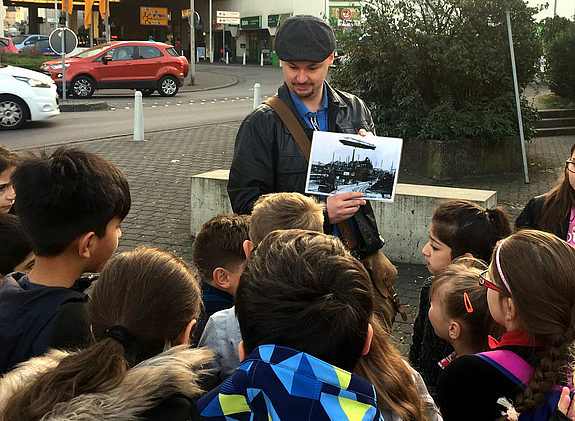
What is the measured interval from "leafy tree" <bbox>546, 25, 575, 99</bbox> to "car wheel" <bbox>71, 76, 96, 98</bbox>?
14.3 m

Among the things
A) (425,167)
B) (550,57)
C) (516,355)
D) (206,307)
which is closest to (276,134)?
(206,307)

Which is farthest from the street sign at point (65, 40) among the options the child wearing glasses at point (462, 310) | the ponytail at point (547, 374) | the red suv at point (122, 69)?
the ponytail at point (547, 374)

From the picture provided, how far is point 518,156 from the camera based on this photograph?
10992 millimetres

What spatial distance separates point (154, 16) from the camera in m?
60.2

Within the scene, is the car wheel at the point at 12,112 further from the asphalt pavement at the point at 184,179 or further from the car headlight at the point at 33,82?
the asphalt pavement at the point at 184,179

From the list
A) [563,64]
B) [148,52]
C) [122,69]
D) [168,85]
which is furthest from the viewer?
[168,85]

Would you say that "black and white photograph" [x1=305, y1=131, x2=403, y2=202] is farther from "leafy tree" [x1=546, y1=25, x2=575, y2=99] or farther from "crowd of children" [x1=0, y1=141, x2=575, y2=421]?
"leafy tree" [x1=546, y1=25, x2=575, y2=99]

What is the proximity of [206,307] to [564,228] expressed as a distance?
78.0 inches

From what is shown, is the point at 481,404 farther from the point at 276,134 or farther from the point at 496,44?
the point at 496,44

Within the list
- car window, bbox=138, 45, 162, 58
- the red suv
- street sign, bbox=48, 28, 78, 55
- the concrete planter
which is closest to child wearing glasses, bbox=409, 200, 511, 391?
the concrete planter

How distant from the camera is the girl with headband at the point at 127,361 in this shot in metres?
1.60

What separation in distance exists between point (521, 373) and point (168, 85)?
23519 mm

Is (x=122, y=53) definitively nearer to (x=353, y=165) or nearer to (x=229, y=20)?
(x=353, y=165)

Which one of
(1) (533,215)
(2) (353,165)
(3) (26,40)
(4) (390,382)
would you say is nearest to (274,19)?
(3) (26,40)
